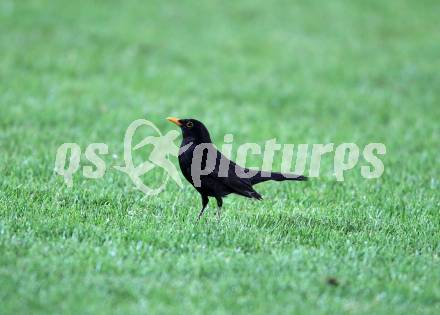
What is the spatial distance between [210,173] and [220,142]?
471 cm

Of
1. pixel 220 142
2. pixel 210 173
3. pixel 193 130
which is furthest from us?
pixel 220 142

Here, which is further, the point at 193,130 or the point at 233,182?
the point at 193,130

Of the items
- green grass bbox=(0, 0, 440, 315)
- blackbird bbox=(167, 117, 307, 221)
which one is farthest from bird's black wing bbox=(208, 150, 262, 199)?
green grass bbox=(0, 0, 440, 315)

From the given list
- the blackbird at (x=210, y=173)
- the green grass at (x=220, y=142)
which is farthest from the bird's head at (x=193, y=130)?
the green grass at (x=220, y=142)

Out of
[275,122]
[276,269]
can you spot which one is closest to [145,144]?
[275,122]

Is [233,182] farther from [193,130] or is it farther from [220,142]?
[220,142]

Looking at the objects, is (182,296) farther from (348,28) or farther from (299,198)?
(348,28)

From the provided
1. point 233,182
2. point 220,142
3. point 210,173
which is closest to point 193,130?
point 210,173

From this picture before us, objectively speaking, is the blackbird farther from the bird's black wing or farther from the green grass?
the green grass

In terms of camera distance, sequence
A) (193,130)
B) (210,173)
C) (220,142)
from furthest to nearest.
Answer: (220,142) → (193,130) → (210,173)

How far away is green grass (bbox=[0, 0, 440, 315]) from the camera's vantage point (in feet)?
18.1

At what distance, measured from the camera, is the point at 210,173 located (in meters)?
7.26

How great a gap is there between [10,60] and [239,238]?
1119 centimetres

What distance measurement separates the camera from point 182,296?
5297 millimetres
